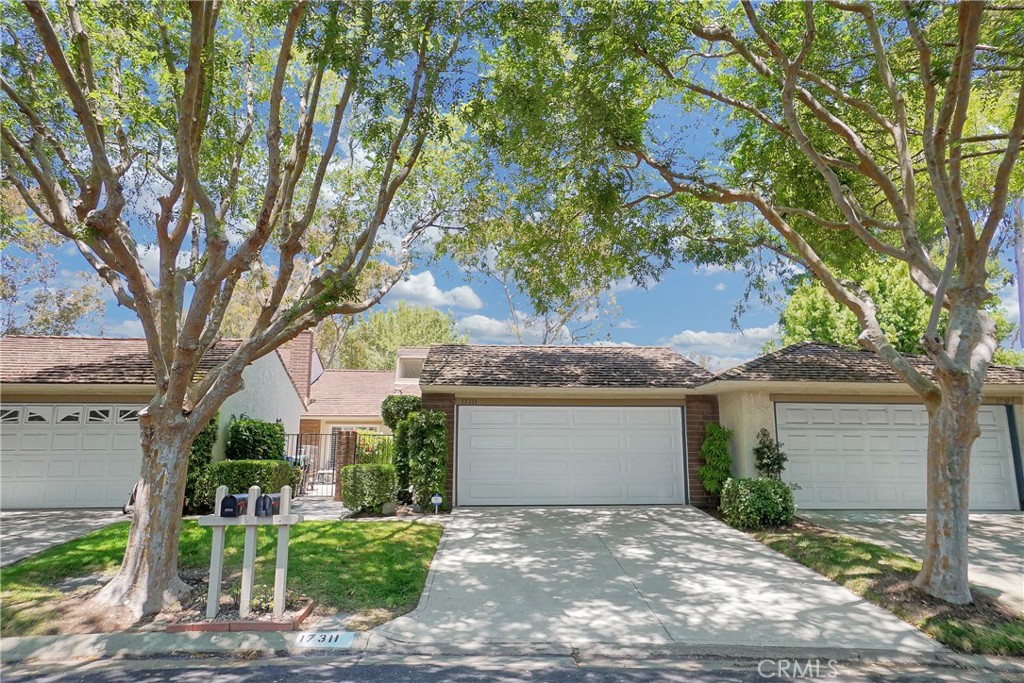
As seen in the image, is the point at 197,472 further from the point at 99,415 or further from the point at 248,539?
the point at 248,539

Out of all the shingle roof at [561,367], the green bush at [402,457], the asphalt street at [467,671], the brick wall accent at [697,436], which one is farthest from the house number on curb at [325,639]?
the brick wall accent at [697,436]

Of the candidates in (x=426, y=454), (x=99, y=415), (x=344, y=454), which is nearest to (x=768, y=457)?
(x=426, y=454)

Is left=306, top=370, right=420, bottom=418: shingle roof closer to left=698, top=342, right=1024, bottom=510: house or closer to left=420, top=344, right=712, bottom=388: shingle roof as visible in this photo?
left=420, top=344, right=712, bottom=388: shingle roof

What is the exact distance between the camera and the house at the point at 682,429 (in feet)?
40.2

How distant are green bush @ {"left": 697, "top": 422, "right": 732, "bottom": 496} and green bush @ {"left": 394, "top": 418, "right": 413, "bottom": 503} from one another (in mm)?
6740

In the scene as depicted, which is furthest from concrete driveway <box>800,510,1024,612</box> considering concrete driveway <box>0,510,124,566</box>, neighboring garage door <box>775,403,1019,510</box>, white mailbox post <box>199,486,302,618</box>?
concrete driveway <box>0,510,124,566</box>

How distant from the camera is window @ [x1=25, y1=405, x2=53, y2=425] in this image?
12477mm

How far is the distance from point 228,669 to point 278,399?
14.0 meters

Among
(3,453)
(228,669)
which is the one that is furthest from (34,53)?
(3,453)

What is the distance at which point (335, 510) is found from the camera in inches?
494

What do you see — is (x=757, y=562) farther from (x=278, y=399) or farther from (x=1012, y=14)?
(x=278, y=399)

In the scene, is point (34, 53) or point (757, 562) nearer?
point (34, 53)

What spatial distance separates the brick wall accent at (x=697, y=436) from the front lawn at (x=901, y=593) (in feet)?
10.5

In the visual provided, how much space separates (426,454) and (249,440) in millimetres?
4871
